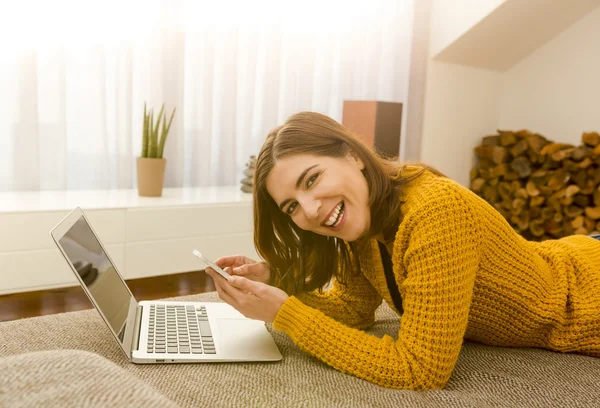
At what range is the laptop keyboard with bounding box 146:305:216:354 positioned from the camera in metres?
1.24

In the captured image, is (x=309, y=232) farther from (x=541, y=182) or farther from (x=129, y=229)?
(x=541, y=182)

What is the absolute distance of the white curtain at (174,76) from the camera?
3012 millimetres

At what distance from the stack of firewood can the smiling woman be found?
2.54 m

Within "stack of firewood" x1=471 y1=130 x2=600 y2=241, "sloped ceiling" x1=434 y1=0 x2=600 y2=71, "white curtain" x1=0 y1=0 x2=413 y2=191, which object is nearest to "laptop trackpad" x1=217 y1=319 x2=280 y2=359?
"white curtain" x1=0 y1=0 x2=413 y2=191

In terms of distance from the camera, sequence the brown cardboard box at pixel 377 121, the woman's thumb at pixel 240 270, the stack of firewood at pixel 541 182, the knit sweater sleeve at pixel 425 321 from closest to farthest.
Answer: the knit sweater sleeve at pixel 425 321, the woman's thumb at pixel 240 270, the brown cardboard box at pixel 377 121, the stack of firewood at pixel 541 182

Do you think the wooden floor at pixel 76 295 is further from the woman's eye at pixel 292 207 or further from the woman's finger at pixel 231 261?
Answer: the woman's eye at pixel 292 207

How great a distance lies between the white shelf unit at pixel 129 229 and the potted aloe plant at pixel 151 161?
65mm

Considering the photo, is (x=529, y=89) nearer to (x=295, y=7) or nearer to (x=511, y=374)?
(x=295, y=7)

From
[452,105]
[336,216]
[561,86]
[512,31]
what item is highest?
[512,31]

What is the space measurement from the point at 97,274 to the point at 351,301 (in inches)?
24.4

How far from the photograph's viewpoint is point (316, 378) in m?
1.17

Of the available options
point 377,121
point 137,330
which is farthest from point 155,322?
point 377,121

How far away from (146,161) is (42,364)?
2.43m

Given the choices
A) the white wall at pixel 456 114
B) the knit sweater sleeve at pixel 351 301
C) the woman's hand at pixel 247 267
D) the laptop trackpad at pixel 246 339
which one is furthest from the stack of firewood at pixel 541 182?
the laptop trackpad at pixel 246 339
